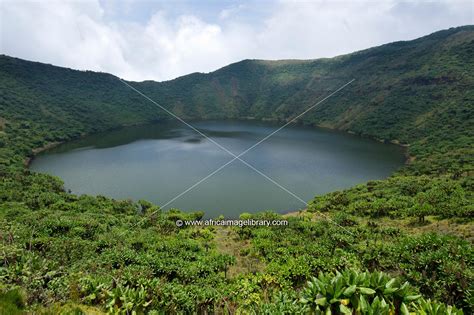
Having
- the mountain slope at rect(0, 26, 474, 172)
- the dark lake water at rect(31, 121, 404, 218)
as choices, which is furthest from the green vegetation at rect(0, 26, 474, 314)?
the dark lake water at rect(31, 121, 404, 218)

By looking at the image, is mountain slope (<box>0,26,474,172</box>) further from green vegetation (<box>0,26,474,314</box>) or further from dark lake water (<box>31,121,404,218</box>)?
dark lake water (<box>31,121,404,218</box>)

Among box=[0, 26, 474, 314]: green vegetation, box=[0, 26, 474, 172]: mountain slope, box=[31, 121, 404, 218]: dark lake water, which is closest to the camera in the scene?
box=[0, 26, 474, 314]: green vegetation

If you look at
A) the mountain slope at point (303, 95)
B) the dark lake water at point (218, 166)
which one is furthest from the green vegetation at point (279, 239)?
the dark lake water at point (218, 166)

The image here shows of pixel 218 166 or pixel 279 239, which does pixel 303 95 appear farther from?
pixel 279 239

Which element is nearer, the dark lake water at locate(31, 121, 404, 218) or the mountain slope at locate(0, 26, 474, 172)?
the dark lake water at locate(31, 121, 404, 218)

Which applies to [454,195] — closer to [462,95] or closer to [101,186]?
[101,186]

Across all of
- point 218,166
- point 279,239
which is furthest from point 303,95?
point 279,239

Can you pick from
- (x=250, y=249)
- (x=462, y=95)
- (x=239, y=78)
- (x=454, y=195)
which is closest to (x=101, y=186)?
(x=250, y=249)

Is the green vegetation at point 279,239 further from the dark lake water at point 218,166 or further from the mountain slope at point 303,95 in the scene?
the dark lake water at point 218,166
